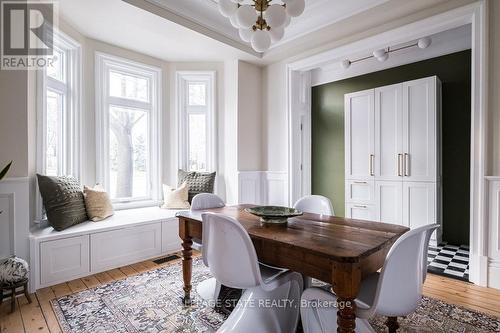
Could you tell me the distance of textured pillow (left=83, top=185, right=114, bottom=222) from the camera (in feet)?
9.67

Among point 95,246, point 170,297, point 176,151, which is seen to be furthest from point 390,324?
point 176,151

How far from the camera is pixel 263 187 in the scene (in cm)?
431

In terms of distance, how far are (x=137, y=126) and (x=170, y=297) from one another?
8.48 ft

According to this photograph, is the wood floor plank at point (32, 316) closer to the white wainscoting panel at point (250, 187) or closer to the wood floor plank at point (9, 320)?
the wood floor plank at point (9, 320)

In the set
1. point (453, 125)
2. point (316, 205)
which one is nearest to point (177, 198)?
point (316, 205)

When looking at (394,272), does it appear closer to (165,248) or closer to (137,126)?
(165,248)

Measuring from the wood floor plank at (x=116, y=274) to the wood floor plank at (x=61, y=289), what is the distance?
38cm

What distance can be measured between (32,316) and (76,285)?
0.50 metres

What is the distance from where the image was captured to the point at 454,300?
2.16m

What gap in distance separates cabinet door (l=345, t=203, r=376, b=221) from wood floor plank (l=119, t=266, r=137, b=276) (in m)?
2.99

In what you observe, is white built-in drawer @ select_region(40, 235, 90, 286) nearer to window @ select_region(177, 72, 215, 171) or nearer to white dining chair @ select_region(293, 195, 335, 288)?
window @ select_region(177, 72, 215, 171)

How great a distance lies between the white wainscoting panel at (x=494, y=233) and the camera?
7.66 feet

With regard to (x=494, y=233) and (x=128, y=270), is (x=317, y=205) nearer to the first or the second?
(x=494, y=233)

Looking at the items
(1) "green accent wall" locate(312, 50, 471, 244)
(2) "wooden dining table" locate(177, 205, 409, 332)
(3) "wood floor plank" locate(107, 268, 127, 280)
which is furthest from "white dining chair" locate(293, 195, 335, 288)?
(1) "green accent wall" locate(312, 50, 471, 244)
